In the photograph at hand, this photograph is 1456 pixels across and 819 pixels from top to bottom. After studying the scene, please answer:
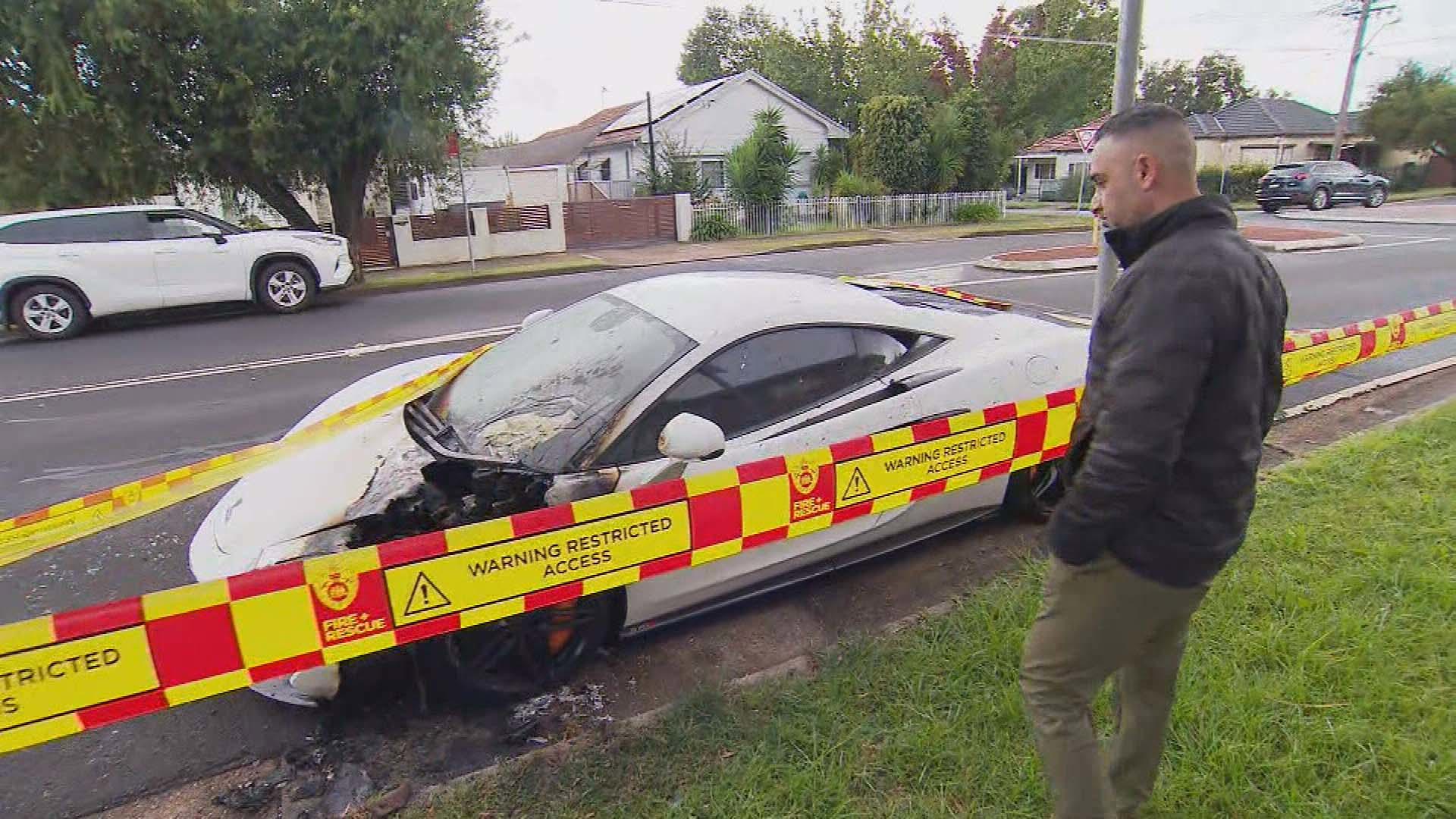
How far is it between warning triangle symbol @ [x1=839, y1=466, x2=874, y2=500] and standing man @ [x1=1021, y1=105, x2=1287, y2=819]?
117 centimetres

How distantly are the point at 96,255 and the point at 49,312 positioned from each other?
869 mm

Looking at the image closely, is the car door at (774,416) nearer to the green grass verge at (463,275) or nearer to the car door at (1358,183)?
the green grass verge at (463,275)

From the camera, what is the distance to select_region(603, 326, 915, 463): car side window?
2.95 meters

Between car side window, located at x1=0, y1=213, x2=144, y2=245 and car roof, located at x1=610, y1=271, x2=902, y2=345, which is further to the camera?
car side window, located at x1=0, y1=213, x2=144, y2=245

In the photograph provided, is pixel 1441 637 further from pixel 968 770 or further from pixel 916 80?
pixel 916 80

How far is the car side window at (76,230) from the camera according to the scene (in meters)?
9.86

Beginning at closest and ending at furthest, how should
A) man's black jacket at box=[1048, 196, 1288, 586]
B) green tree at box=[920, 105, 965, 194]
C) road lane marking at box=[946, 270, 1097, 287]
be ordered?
man's black jacket at box=[1048, 196, 1288, 586]
road lane marking at box=[946, 270, 1097, 287]
green tree at box=[920, 105, 965, 194]

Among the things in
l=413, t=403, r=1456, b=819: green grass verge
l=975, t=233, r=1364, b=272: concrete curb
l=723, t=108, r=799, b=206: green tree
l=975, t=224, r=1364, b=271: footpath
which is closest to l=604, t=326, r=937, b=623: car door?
l=413, t=403, r=1456, b=819: green grass verge

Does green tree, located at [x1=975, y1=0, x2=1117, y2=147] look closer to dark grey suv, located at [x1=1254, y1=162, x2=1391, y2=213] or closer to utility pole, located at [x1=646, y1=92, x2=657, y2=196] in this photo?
dark grey suv, located at [x1=1254, y1=162, x2=1391, y2=213]

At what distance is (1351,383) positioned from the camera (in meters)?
6.36

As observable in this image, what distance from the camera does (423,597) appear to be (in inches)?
92.1

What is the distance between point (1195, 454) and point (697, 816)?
1567 mm

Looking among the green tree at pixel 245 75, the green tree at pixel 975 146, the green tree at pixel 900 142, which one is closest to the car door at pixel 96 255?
the green tree at pixel 245 75

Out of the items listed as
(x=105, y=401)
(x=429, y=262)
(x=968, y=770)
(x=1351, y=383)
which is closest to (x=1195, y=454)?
(x=968, y=770)
